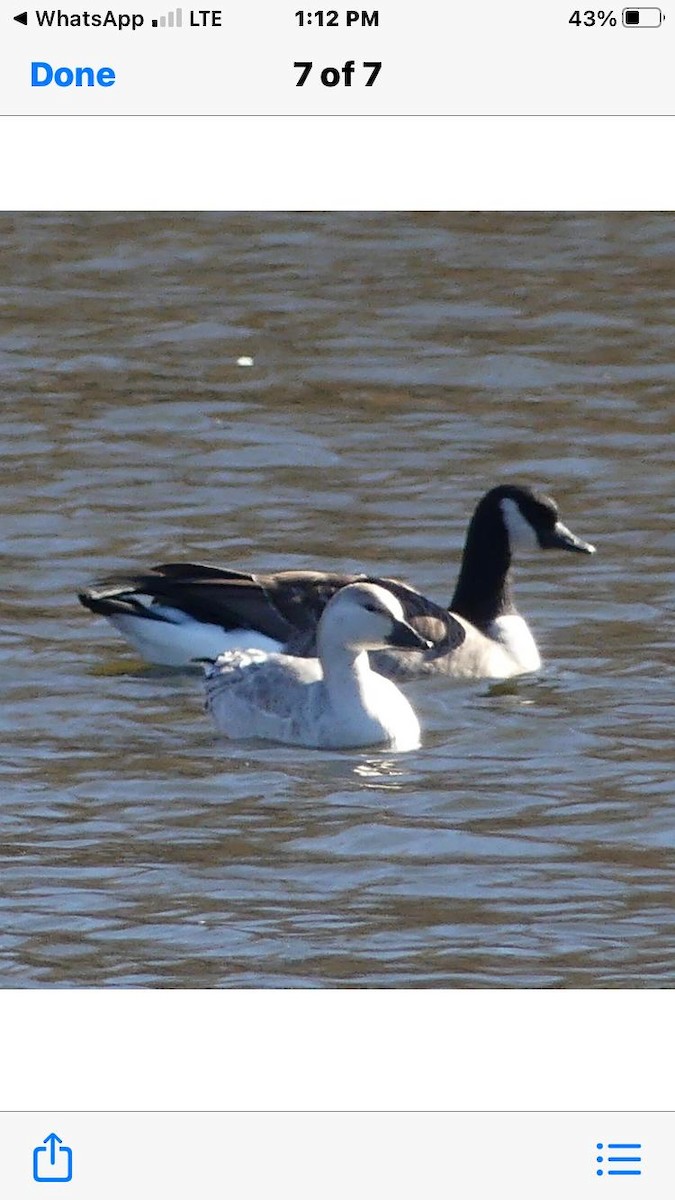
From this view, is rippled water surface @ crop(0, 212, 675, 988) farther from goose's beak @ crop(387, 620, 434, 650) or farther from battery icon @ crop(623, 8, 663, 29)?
battery icon @ crop(623, 8, 663, 29)

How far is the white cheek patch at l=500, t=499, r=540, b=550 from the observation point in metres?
14.0

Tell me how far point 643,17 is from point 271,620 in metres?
4.97

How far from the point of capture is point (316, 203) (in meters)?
11.0

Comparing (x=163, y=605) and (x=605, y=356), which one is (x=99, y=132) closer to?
(x=163, y=605)

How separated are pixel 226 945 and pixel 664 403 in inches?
323

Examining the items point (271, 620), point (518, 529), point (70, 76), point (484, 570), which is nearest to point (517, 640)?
point (484, 570)

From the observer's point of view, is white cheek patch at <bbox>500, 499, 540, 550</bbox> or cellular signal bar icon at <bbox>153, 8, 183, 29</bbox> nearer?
cellular signal bar icon at <bbox>153, 8, 183, 29</bbox>

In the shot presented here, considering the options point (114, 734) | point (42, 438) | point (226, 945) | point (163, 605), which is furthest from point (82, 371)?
point (226, 945)

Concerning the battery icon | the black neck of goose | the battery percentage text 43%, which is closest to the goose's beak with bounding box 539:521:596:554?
the black neck of goose

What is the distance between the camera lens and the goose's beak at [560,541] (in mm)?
13914

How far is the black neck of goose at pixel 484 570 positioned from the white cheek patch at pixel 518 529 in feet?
0.13

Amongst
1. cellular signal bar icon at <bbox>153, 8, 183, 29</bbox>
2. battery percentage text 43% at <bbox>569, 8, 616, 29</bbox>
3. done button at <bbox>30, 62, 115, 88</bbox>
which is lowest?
battery percentage text 43% at <bbox>569, 8, 616, 29</bbox>

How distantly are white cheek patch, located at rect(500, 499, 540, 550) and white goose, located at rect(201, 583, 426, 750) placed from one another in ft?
5.94

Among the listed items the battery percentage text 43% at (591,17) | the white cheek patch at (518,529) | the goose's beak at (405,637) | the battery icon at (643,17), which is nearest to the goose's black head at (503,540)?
the white cheek patch at (518,529)
